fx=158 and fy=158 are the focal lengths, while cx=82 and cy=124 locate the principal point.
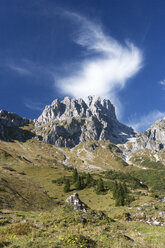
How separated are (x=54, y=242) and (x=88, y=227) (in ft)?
20.3

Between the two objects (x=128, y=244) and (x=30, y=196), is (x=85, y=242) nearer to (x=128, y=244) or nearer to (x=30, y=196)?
(x=128, y=244)

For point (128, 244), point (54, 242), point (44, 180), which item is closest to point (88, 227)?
point (128, 244)

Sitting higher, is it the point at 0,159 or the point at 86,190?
the point at 0,159

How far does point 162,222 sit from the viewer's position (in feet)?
81.7

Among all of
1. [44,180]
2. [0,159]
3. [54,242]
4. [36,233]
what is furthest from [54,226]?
[0,159]

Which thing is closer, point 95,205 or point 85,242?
point 85,242

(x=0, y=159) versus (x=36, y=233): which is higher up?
(x=0, y=159)

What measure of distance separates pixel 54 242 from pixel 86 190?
233 ft

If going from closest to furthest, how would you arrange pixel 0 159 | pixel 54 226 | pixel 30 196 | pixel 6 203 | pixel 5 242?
pixel 5 242, pixel 54 226, pixel 6 203, pixel 30 196, pixel 0 159

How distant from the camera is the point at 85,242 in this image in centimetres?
1171

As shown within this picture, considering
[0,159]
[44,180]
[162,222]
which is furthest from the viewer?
[0,159]

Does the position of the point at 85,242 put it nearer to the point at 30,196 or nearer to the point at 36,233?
the point at 36,233

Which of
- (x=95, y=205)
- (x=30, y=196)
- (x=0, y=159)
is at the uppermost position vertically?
(x=0, y=159)

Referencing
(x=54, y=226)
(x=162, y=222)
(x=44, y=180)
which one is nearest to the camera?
(x=54, y=226)
